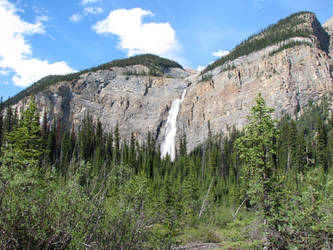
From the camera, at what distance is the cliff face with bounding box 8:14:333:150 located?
91938 mm

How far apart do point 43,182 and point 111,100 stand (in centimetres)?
11727

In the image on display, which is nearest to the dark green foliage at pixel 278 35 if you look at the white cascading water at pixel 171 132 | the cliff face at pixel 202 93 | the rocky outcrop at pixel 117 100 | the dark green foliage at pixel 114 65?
the cliff face at pixel 202 93

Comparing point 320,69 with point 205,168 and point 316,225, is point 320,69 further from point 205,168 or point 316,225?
point 316,225

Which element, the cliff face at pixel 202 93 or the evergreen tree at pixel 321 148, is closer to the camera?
the evergreen tree at pixel 321 148

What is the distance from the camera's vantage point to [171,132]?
364 feet

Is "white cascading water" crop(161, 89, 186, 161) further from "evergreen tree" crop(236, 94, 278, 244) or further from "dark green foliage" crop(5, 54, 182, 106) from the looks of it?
"evergreen tree" crop(236, 94, 278, 244)

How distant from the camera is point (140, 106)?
119 m

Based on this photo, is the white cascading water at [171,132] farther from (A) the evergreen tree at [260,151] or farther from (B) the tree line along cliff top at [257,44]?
(A) the evergreen tree at [260,151]

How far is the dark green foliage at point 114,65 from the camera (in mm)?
121069

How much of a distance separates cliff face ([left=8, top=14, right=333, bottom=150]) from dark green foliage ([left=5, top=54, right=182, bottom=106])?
5.47 metres

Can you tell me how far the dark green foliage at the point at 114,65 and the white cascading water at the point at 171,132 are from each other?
29.6 metres

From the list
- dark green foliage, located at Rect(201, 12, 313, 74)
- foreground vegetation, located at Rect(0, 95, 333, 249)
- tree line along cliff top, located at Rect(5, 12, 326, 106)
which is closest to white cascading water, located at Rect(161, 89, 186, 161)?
tree line along cliff top, located at Rect(5, 12, 326, 106)

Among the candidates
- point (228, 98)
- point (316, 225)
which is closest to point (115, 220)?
point (316, 225)

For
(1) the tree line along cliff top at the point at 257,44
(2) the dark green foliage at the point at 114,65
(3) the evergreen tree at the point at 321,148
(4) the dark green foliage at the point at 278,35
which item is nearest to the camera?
(3) the evergreen tree at the point at 321,148
